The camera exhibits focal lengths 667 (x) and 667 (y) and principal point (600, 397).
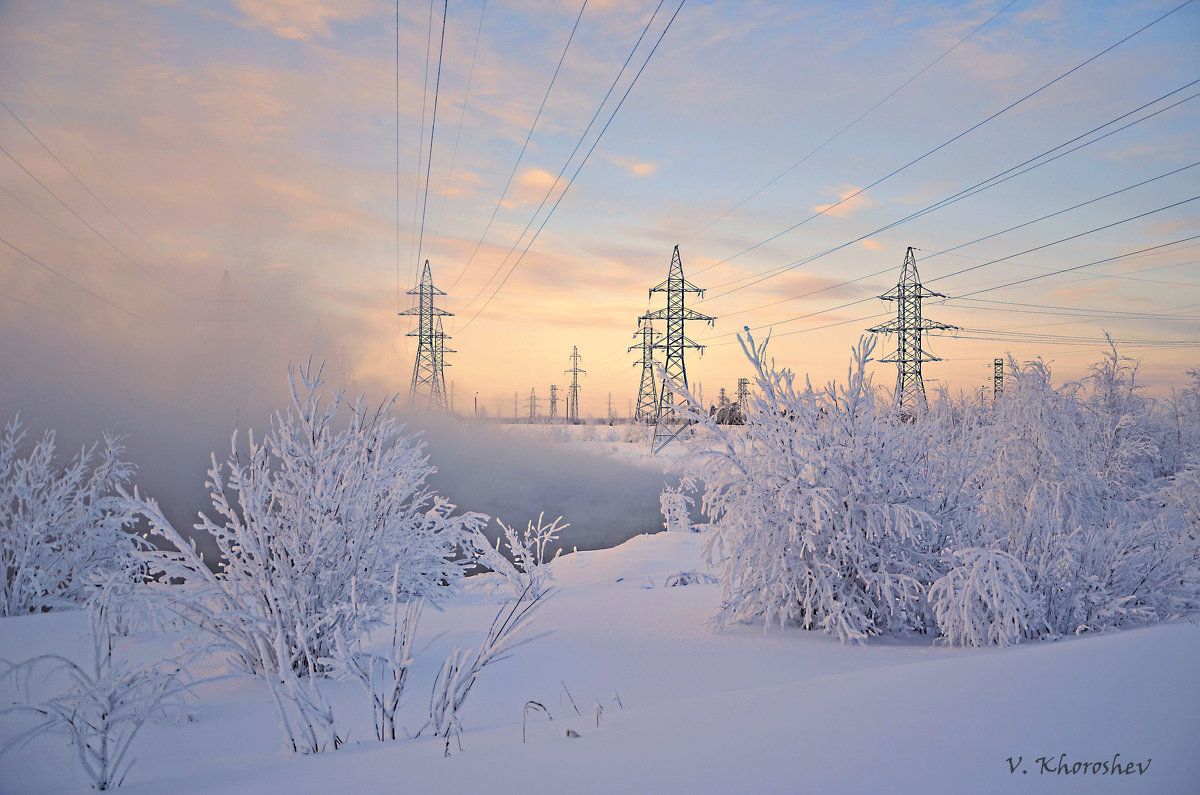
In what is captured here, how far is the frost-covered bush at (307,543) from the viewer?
17.1 ft

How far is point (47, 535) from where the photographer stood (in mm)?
9930

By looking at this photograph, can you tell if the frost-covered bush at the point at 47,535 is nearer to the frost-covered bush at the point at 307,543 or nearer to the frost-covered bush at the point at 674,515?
the frost-covered bush at the point at 307,543

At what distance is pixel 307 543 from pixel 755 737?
4160 millimetres

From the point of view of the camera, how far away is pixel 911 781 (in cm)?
243

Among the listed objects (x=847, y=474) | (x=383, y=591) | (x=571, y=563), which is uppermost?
(x=847, y=474)

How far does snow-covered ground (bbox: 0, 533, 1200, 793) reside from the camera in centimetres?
251

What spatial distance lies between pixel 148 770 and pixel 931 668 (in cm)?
427

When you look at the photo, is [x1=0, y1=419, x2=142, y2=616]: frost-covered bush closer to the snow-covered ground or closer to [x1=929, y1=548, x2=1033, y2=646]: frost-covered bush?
the snow-covered ground

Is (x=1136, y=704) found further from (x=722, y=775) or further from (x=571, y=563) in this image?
(x=571, y=563)

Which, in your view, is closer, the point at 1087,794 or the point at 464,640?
the point at 1087,794

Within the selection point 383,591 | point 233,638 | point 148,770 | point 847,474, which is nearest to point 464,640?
point 383,591

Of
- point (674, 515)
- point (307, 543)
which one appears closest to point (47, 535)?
point (307, 543)

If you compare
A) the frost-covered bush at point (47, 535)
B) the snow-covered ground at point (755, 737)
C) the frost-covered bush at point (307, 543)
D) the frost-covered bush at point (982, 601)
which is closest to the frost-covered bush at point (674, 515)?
the frost-covered bush at point (47, 535)

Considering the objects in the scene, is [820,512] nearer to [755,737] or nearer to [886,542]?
[886,542]
